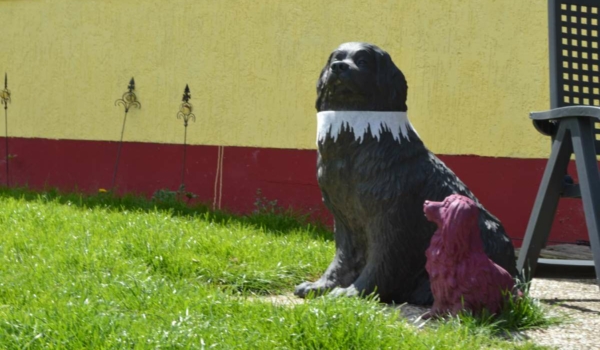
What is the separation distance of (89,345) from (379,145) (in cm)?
161

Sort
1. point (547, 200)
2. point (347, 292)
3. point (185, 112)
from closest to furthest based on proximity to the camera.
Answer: point (347, 292) → point (547, 200) → point (185, 112)

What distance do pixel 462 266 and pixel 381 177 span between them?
601mm

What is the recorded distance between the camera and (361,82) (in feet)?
13.5

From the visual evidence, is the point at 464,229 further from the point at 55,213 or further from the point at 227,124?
the point at 227,124

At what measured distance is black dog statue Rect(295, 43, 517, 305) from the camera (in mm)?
4117

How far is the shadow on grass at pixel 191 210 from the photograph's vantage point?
6.30m

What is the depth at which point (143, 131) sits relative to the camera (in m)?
8.31

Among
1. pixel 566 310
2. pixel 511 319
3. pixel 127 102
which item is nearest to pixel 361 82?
pixel 511 319

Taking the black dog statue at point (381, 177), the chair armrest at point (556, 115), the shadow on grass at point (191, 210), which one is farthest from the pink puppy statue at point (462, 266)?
the shadow on grass at point (191, 210)

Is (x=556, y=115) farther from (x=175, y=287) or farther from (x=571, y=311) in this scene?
(x=175, y=287)

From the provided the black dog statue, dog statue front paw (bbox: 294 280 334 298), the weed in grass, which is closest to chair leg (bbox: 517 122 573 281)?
the black dog statue

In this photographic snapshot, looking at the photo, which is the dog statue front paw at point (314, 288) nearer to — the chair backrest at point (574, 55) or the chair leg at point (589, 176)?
the chair leg at point (589, 176)

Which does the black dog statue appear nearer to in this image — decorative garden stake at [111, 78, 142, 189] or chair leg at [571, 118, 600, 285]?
chair leg at [571, 118, 600, 285]

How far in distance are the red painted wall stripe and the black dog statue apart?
259 cm
